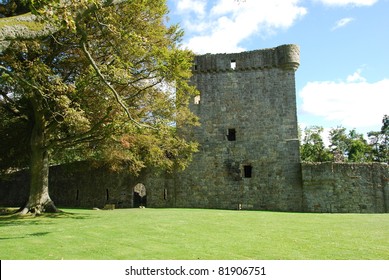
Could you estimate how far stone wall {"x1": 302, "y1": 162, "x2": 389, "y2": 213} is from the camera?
1941cm

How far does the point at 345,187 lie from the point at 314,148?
2339 centimetres

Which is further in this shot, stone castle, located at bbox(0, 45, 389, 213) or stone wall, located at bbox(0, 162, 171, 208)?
stone wall, located at bbox(0, 162, 171, 208)

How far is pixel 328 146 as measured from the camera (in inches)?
1827

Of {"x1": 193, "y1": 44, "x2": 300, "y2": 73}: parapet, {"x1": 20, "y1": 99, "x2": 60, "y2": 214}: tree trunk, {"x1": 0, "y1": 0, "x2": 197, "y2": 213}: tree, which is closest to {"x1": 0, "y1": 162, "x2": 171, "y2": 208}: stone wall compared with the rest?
{"x1": 0, "y1": 0, "x2": 197, "y2": 213}: tree

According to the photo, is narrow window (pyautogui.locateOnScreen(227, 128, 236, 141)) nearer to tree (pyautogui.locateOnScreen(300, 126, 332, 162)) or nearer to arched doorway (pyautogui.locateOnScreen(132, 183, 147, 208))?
arched doorway (pyautogui.locateOnScreen(132, 183, 147, 208))

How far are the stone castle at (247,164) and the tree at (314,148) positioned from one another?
20818 millimetres

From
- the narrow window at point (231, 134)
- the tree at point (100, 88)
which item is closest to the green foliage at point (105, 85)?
the tree at point (100, 88)

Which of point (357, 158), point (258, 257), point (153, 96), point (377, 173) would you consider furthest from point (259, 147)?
point (357, 158)

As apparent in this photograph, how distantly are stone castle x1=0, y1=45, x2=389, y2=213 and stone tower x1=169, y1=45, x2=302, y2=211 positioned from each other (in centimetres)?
6

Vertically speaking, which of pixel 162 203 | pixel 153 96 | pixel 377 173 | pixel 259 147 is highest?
pixel 153 96

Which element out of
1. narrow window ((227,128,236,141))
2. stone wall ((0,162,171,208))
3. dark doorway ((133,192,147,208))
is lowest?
dark doorway ((133,192,147,208))

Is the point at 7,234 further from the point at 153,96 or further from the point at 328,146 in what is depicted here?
the point at 328,146

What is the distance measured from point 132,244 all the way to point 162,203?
48.7 feet

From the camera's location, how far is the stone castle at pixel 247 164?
66.2 ft
